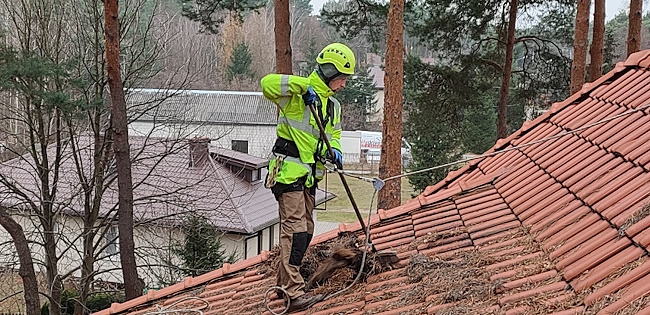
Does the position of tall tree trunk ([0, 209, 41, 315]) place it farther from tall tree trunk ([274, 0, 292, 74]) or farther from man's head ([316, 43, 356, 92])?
man's head ([316, 43, 356, 92])

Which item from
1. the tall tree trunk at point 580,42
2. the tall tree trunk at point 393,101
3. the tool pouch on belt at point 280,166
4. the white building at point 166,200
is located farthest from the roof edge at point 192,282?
the white building at point 166,200

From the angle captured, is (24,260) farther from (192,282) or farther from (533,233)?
(533,233)

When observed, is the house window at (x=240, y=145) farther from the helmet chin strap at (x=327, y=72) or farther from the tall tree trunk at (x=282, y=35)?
the helmet chin strap at (x=327, y=72)

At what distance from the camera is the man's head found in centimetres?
395

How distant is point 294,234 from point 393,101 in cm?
718

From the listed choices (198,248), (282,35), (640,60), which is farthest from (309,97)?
(198,248)

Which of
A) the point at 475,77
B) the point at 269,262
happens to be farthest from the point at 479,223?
the point at 475,77

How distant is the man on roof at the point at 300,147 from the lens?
394 centimetres

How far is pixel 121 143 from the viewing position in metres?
11.4

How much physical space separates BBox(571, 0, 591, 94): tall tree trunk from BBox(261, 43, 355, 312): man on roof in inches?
341

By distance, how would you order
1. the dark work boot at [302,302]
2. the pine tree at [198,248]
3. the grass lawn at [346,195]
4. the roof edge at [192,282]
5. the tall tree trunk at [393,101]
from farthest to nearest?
the grass lawn at [346,195] < the pine tree at [198,248] < the tall tree trunk at [393,101] < the roof edge at [192,282] < the dark work boot at [302,302]

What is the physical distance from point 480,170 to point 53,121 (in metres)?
12.9

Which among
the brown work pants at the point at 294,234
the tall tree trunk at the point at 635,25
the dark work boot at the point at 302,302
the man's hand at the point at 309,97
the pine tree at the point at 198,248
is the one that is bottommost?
the pine tree at the point at 198,248

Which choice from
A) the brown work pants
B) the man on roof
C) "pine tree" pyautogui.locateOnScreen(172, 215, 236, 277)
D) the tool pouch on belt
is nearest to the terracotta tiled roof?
the brown work pants
